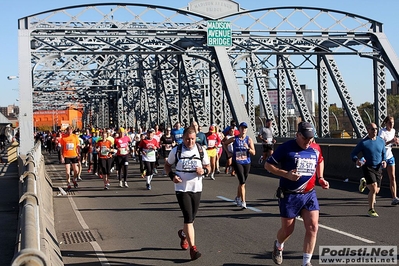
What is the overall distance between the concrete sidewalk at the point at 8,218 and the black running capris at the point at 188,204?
2497mm

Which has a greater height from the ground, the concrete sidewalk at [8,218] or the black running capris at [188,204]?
the black running capris at [188,204]

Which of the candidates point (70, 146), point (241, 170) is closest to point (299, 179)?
point (241, 170)

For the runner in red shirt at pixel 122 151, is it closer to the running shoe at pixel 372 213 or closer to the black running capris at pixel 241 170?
the black running capris at pixel 241 170

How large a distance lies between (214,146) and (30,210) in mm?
14970

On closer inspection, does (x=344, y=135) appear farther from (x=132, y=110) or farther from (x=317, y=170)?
(x=317, y=170)

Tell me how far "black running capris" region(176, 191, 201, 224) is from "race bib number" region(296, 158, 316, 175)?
1.83 m

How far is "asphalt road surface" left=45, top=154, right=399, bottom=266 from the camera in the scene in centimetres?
873

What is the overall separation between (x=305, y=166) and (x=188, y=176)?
1.90 metres

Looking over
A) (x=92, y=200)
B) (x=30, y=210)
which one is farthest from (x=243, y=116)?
(x=30, y=210)

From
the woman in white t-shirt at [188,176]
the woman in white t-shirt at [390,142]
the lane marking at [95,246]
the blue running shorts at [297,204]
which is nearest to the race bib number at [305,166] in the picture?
the blue running shorts at [297,204]

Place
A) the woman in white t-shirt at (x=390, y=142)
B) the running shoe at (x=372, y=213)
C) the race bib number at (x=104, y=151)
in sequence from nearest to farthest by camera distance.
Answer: the running shoe at (x=372, y=213), the woman in white t-shirt at (x=390, y=142), the race bib number at (x=104, y=151)

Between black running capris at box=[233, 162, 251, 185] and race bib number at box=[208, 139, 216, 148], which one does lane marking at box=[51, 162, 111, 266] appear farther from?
race bib number at box=[208, 139, 216, 148]

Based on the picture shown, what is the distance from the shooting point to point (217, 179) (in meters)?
20.6

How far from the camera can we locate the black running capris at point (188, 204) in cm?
843
